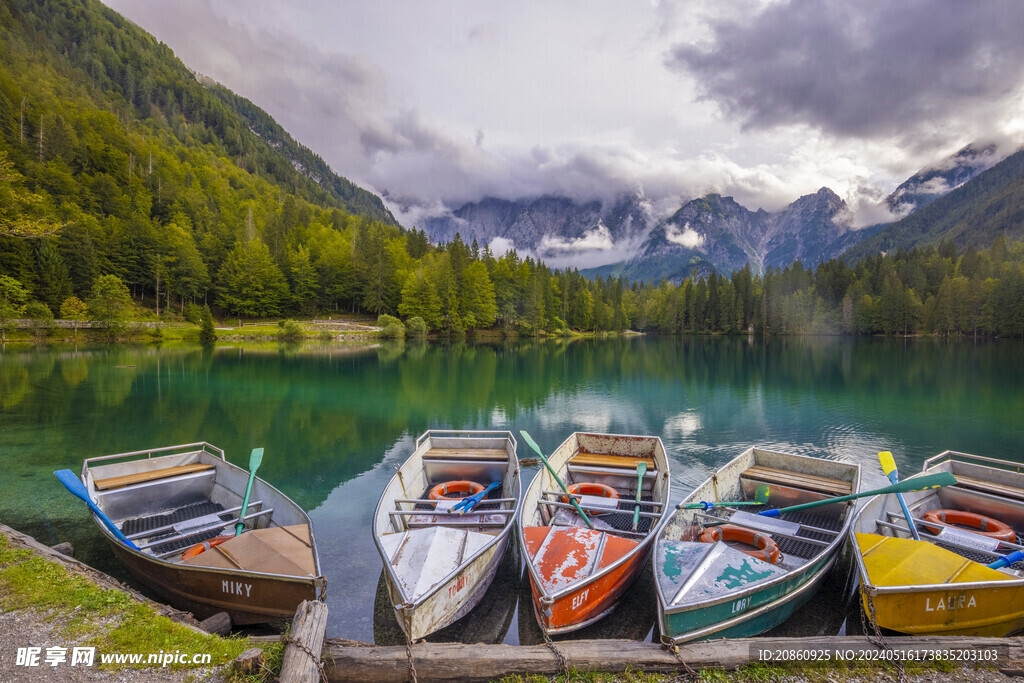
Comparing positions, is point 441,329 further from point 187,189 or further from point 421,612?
point 421,612

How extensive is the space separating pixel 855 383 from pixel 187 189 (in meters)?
140

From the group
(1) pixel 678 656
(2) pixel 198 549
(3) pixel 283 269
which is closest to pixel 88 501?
(2) pixel 198 549

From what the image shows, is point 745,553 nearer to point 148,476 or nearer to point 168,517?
point 168,517

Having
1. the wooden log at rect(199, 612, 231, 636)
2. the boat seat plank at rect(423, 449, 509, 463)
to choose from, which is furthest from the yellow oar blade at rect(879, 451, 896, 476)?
the wooden log at rect(199, 612, 231, 636)

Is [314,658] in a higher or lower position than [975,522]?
higher

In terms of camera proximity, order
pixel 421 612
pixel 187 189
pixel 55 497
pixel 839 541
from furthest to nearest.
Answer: pixel 187 189
pixel 55 497
pixel 839 541
pixel 421 612

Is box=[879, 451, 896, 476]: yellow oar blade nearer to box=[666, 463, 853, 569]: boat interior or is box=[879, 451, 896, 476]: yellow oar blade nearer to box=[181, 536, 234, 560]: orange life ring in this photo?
box=[666, 463, 853, 569]: boat interior

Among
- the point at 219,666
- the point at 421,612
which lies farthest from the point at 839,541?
the point at 219,666

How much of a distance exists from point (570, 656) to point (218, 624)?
15.7 feet

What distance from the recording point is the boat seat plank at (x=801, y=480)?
10.2m

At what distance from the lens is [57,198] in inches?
3307

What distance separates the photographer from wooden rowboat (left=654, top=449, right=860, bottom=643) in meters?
5.89

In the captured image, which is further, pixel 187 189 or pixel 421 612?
pixel 187 189

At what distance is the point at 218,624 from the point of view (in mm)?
6211
